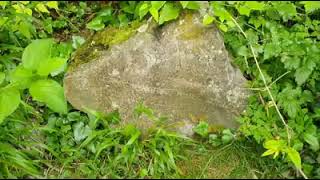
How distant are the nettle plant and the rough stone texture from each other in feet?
1.04

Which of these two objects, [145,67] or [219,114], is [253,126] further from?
[145,67]

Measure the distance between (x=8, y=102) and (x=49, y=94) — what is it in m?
0.27

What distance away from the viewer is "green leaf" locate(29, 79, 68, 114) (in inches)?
125

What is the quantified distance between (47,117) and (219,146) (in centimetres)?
131

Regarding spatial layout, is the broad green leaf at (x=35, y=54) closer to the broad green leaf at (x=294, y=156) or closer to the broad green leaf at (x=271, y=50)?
the broad green leaf at (x=271, y=50)

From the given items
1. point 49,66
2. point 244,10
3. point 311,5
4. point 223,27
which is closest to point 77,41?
point 49,66

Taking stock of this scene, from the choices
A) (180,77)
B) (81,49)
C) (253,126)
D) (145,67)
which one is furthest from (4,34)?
(253,126)

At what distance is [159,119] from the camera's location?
3.41 metres

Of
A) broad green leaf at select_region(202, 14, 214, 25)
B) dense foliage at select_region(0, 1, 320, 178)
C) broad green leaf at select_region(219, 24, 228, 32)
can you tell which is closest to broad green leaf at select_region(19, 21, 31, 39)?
dense foliage at select_region(0, 1, 320, 178)

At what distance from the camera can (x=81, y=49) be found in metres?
3.69

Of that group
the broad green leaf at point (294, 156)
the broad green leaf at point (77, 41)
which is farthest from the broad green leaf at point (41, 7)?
the broad green leaf at point (294, 156)

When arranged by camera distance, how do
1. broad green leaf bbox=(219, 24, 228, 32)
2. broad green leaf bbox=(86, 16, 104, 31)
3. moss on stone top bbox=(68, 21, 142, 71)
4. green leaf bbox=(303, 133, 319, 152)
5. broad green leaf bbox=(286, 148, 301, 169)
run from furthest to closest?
broad green leaf bbox=(86, 16, 104, 31)
moss on stone top bbox=(68, 21, 142, 71)
broad green leaf bbox=(219, 24, 228, 32)
green leaf bbox=(303, 133, 319, 152)
broad green leaf bbox=(286, 148, 301, 169)

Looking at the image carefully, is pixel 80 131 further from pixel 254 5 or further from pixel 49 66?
pixel 254 5

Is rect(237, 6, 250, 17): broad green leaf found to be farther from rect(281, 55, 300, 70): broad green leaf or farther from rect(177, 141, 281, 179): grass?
rect(177, 141, 281, 179): grass
